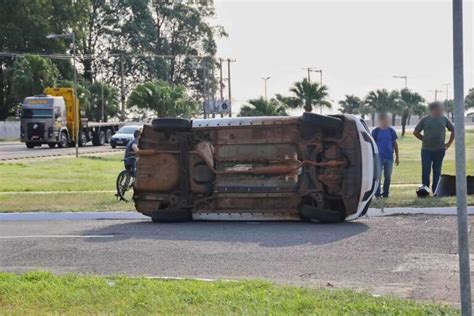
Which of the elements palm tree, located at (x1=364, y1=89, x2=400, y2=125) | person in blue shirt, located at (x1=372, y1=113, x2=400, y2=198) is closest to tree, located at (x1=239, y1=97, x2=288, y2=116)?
palm tree, located at (x1=364, y1=89, x2=400, y2=125)

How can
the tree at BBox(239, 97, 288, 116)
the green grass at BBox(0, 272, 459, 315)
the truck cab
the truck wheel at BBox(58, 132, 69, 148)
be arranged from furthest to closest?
1. the tree at BBox(239, 97, 288, 116)
2. the truck wheel at BBox(58, 132, 69, 148)
3. the truck cab
4. the green grass at BBox(0, 272, 459, 315)

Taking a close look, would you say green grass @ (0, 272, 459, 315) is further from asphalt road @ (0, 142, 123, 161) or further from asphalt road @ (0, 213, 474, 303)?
asphalt road @ (0, 142, 123, 161)

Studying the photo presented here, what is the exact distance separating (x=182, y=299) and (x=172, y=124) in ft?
20.8

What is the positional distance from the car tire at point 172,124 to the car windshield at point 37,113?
112 feet

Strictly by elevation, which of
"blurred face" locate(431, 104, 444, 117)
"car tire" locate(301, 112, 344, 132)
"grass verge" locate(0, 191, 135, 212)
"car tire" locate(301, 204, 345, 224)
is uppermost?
"blurred face" locate(431, 104, 444, 117)

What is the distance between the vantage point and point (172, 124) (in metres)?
13.2

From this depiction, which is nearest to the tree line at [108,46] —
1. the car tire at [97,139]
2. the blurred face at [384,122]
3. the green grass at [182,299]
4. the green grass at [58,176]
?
the car tire at [97,139]

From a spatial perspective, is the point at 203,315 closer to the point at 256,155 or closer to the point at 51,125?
the point at 256,155

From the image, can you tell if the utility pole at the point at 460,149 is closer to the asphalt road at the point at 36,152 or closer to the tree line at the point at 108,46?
the asphalt road at the point at 36,152

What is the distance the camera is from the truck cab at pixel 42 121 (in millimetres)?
45906

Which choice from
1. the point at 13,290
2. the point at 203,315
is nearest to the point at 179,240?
the point at 13,290

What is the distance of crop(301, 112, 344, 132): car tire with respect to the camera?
12.3 m

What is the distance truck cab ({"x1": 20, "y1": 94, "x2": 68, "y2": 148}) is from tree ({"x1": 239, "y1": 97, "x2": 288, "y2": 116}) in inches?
697

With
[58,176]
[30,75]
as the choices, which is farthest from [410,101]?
[58,176]
